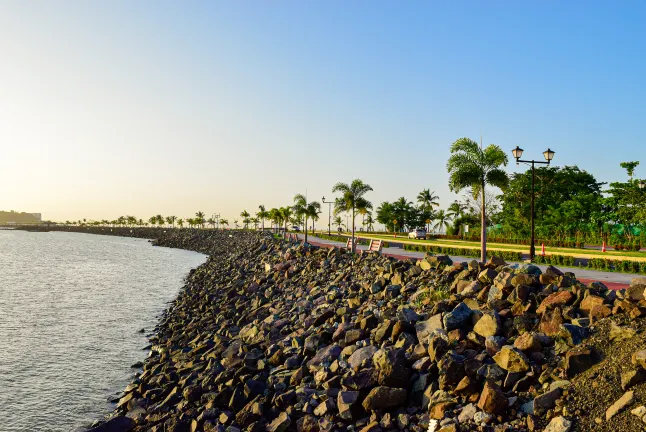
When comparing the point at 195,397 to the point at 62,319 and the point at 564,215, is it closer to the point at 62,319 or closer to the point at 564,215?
the point at 62,319

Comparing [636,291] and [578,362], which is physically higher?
[636,291]

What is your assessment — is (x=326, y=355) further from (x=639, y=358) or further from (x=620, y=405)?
(x=639, y=358)

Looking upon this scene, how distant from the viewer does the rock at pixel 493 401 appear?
294 inches

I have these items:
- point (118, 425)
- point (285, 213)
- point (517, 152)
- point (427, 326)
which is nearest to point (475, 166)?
point (517, 152)

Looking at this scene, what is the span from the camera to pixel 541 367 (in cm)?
812

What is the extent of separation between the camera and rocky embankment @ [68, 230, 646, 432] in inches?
291

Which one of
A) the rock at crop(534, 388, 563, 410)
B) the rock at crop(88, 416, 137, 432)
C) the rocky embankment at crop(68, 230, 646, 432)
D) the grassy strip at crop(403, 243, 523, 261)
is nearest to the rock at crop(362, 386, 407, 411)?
the rocky embankment at crop(68, 230, 646, 432)

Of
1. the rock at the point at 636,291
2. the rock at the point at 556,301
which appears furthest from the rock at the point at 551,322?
the rock at the point at 636,291

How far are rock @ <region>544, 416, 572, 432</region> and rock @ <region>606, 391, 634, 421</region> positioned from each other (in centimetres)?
54

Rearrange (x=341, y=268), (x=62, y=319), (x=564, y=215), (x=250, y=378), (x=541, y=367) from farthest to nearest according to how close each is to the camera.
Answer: (x=564, y=215) → (x=62, y=319) → (x=341, y=268) → (x=250, y=378) → (x=541, y=367)

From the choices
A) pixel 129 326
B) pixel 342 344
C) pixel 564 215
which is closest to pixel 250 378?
pixel 342 344

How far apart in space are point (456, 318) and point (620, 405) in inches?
158

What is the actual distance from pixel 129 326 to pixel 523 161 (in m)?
26.0

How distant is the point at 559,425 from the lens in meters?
6.68
